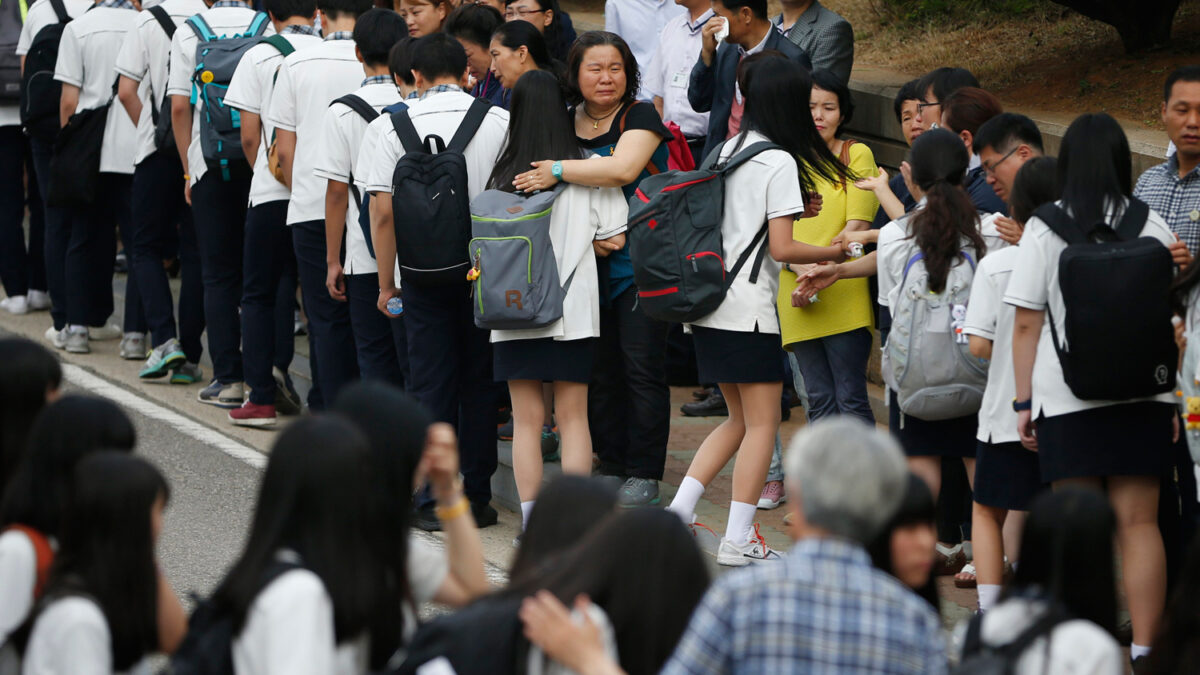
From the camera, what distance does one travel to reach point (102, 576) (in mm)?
3154

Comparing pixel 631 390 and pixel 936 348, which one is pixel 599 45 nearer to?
pixel 631 390

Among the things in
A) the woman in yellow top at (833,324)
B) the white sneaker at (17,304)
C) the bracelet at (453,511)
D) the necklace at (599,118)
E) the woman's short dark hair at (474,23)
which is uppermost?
the woman's short dark hair at (474,23)

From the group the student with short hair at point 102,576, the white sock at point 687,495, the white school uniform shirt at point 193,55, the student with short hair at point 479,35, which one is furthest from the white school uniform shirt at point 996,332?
the white school uniform shirt at point 193,55

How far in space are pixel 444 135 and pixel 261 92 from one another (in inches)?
75.9

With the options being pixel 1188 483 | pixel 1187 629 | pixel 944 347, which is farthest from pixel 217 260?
pixel 1187 629

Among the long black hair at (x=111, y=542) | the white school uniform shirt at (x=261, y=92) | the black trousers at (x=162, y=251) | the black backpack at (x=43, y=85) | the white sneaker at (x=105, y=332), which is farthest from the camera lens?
the white sneaker at (x=105, y=332)

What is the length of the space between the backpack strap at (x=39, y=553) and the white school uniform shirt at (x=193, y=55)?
220 inches

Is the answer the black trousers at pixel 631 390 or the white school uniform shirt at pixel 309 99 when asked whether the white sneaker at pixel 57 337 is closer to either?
the white school uniform shirt at pixel 309 99

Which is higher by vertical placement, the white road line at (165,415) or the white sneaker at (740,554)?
the white sneaker at (740,554)

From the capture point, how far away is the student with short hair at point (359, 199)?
727 centimetres

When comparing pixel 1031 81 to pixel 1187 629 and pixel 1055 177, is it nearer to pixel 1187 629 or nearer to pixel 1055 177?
pixel 1055 177

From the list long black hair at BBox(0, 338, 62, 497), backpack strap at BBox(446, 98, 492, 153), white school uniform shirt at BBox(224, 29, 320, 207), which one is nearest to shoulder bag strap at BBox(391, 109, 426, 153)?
backpack strap at BBox(446, 98, 492, 153)

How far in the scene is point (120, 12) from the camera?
9891 millimetres

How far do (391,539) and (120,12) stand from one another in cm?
753
